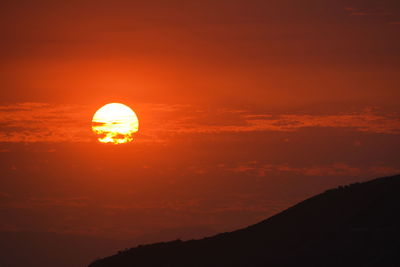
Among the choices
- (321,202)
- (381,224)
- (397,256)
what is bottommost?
(397,256)

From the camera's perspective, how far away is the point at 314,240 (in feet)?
185

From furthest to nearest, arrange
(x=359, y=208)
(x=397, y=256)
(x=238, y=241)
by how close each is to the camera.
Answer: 1. (x=238, y=241)
2. (x=359, y=208)
3. (x=397, y=256)

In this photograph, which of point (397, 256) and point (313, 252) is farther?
point (313, 252)

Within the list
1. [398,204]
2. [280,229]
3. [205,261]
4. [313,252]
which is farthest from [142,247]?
[398,204]

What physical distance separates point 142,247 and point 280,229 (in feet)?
41.8

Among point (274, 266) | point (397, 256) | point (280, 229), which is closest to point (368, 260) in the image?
point (397, 256)

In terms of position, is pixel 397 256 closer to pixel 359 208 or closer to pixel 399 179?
pixel 359 208

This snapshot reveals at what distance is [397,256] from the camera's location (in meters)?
48.8

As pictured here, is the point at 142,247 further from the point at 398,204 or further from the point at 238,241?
the point at 398,204

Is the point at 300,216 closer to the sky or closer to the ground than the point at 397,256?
closer to the sky

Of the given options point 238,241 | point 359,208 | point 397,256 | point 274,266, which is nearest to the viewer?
point 397,256

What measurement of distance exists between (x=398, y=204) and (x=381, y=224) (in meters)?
3.16

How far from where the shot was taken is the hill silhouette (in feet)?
172

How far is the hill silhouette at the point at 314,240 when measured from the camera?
52.3 meters
